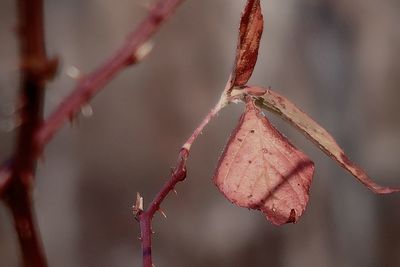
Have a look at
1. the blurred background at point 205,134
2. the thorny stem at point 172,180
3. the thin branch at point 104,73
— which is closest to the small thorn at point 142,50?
the thin branch at point 104,73

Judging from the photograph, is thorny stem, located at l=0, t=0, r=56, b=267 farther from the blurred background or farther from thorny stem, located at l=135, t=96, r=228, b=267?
the blurred background

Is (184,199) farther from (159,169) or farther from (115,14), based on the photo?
(115,14)

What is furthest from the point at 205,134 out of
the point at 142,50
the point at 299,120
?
the point at 142,50

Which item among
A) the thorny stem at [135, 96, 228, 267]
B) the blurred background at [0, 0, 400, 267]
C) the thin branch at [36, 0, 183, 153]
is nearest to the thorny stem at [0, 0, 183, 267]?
the thin branch at [36, 0, 183, 153]

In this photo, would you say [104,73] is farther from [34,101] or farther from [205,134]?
[205,134]

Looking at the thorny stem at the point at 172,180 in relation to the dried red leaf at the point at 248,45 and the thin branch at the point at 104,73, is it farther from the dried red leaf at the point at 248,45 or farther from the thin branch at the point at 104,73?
the thin branch at the point at 104,73

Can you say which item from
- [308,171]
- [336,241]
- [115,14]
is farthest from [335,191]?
[308,171]
